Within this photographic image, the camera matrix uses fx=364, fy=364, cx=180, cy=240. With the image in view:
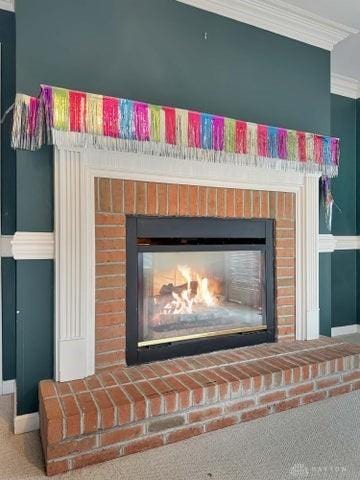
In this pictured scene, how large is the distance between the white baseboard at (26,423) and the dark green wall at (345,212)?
2681mm

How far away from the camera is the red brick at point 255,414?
187 centimetres

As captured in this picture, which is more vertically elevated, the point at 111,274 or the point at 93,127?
the point at 93,127

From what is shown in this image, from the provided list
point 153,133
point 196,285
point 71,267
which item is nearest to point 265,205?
point 196,285

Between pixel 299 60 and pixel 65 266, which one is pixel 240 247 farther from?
pixel 299 60

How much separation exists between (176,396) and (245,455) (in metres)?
0.38

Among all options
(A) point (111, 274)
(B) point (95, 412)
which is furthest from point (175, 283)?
(B) point (95, 412)

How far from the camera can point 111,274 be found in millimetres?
1971

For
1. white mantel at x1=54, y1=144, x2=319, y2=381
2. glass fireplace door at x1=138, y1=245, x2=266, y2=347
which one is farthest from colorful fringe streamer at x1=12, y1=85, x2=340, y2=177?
glass fireplace door at x1=138, y1=245, x2=266, y2=347

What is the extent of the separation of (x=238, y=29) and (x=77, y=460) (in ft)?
8.27

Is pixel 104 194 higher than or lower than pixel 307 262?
higher

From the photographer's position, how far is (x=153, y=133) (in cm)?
188

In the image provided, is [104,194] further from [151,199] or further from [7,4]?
[7,4]

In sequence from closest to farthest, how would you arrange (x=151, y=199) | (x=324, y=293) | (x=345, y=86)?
(x=151, y=199)
(x=324, y=293)
(x=345, y=86)

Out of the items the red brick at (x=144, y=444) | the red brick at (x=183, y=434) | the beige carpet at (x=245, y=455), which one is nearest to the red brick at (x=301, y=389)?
the beige carpet at (x=245, y=455)
